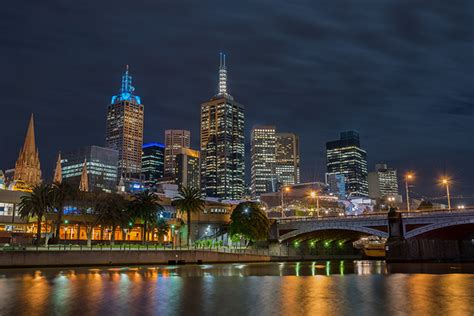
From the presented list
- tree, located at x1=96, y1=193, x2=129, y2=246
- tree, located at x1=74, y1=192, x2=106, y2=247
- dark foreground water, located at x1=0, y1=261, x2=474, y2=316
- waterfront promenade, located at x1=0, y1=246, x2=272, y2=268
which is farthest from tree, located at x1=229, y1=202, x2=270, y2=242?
dark foreground water, located at x1=0, y1=261, x2=474, y2=316

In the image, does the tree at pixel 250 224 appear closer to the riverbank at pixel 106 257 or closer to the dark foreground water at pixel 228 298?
the riverbank at pixel 106 257

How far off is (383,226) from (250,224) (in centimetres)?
2951

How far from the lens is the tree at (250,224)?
109 metres

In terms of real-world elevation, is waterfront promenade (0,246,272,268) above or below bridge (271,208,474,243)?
below

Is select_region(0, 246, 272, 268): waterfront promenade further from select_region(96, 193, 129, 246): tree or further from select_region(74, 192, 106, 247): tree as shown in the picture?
select_region(74, 192, 106, 247): tree

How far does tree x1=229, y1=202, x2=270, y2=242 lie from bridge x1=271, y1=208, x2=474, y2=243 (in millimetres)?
6419

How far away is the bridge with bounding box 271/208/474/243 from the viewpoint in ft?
280

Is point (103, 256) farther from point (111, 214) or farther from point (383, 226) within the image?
point (383, 226)

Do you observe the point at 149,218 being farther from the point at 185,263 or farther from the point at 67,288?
the point at 67,288

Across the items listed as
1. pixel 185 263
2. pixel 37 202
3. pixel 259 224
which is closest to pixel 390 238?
pixel 259 224

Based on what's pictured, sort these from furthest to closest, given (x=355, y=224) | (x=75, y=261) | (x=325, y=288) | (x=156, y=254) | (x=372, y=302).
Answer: (x=355, y=224) → (x=156, y=254) → (x=75, y=261) → (x=325, y=288) → (x=372, y=302)

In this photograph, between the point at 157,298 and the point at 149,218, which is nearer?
the point at 157,298

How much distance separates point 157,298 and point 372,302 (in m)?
14.6

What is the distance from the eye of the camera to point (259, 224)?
109812 mm
